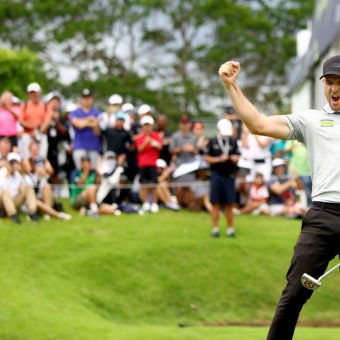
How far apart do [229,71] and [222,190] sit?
7684 mm

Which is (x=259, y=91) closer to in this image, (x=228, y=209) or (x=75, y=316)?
(x=228, y=209)

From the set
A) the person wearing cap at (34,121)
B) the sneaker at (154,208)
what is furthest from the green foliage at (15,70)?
the sneaker at (154,208)

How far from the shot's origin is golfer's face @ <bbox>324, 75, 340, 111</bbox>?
15.2ft

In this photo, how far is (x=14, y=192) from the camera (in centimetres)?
1177

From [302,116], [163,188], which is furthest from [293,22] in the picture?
[302,116]

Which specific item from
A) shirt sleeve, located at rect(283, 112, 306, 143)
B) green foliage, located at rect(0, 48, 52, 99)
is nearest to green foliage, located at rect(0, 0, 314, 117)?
green foliage, located at rect(0, 48, 52, 99)

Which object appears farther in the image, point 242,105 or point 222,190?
point 222,190

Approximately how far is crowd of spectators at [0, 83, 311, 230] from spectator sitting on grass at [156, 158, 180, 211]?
0.02 m

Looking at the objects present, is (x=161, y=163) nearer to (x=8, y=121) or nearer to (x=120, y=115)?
(x=120, y=115)

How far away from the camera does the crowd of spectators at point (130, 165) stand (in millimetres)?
12086

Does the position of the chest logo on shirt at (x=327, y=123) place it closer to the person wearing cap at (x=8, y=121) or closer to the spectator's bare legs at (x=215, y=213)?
the spectator's bare legs at (x=215, y=213)

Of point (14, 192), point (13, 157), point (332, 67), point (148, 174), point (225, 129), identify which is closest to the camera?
point (332, 67)

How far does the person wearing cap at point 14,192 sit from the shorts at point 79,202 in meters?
1.31

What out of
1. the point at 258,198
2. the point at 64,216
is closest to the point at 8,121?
the point at 64,216
